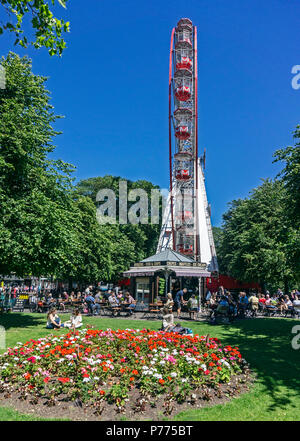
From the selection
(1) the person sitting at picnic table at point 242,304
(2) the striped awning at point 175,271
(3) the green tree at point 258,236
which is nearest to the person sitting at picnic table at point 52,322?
(2) the striped awning at point 175,271

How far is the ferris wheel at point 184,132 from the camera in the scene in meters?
39.4

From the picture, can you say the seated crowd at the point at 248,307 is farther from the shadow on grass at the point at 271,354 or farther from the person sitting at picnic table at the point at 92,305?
the person sitting at picnic table at the point at 92,305

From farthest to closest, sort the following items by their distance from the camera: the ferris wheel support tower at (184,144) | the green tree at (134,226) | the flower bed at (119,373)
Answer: the green tree at (134,226) < the ferris wheel support tower at (184,144) < the flower bed at (119,373)

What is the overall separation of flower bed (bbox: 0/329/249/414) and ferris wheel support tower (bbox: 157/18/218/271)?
3010cm

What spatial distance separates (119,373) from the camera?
6.84 metres

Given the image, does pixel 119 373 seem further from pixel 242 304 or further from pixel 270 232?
pixel 270 232

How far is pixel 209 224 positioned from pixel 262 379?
40797 millimetres

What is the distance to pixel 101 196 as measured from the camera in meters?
48.3

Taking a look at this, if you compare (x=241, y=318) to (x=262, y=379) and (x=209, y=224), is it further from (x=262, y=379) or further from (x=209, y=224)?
(x=209, y=224)

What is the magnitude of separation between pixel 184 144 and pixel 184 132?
1.61m

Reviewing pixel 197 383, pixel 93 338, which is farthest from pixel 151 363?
pixel 93 338

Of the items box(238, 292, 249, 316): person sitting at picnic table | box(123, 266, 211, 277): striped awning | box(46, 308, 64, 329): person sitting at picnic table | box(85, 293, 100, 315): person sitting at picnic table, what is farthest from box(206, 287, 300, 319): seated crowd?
box(46, 308, 64, 329): person sitting at picnic table

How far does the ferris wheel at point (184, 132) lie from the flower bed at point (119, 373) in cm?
3066
